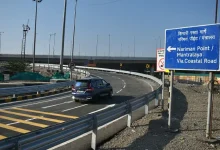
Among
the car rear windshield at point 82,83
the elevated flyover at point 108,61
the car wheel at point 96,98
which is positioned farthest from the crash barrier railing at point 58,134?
the elevated flyover at point 108,61

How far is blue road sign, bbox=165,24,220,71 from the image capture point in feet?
30.2

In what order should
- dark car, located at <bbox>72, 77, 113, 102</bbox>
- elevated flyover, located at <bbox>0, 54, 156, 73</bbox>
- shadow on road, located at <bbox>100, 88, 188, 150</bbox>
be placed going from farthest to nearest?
1. elevated flyover, located at <bbox>0, 54, 156, 73</bbox>
2. dark car, located at <bbox>72, 77, 113, 102</bbox>
3. shadow on road, located at <bbox>100, 88, 188, 150</bbox>

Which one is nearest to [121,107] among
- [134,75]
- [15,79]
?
[15,79]

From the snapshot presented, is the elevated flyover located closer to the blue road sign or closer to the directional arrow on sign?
the directional arrow on sign

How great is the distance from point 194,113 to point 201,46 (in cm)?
548

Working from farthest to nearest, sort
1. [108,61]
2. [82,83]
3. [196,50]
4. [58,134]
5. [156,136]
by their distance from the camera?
1. [108,61]
2. [82,83]
3. [196,50]
4. [156,136]
5. [58,134]

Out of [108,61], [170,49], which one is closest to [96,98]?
[170,49]

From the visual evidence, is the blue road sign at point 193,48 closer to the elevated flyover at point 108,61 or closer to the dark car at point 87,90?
the dark car at point 87,90

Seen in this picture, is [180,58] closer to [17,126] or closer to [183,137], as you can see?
[183,137]

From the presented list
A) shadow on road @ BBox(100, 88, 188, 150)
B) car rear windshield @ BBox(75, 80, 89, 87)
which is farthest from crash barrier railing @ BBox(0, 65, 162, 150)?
car rear windshield @ BBox(75, 80, 89, 87)

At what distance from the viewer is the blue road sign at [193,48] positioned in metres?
9.22

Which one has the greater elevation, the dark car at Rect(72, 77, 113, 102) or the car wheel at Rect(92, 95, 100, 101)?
the dark car at Rect(72, 77, 113, 102)

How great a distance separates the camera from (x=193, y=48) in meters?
9.86

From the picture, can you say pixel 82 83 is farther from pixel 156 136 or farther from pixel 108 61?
pixel 108 61
